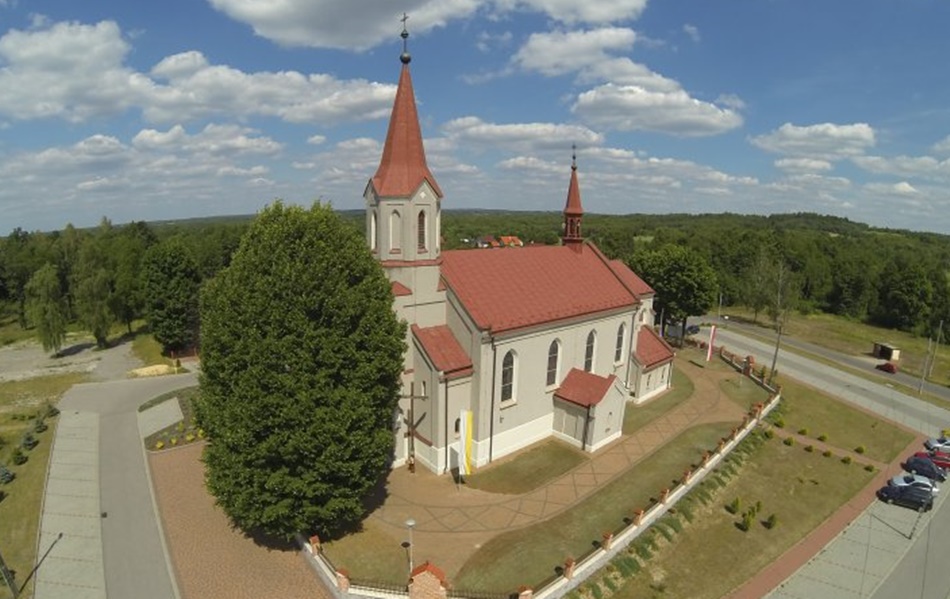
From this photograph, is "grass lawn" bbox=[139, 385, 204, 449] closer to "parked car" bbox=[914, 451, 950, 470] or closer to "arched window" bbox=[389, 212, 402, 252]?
"arched window" bbox=[389, 212, 402, 252]

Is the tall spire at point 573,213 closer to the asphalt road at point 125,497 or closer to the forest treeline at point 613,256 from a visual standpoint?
the forest treeline at point 613,256

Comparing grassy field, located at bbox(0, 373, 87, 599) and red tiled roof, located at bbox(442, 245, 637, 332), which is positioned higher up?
red tiled roof, located at bbox(442, 245, 637, 332)

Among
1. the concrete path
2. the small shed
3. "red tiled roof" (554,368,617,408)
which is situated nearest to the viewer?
the concrete path

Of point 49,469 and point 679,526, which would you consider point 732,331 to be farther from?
point 49,469

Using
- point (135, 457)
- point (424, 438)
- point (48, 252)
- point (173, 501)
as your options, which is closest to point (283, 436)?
point (424, 438)

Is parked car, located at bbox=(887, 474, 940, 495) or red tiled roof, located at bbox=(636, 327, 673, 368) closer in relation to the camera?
parked car, located at bbox=(887, 474, 940, 495)

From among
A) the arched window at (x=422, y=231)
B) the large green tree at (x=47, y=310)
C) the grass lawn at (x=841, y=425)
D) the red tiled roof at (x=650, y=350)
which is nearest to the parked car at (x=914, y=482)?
the grass lawn at (x=841, y=425)

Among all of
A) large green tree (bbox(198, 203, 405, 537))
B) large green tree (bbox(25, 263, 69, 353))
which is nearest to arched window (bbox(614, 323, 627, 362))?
large green tree (bbox(198, 203, 405, 537))

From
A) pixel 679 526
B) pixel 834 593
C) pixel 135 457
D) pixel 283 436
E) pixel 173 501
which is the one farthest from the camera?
pixel 135 457
